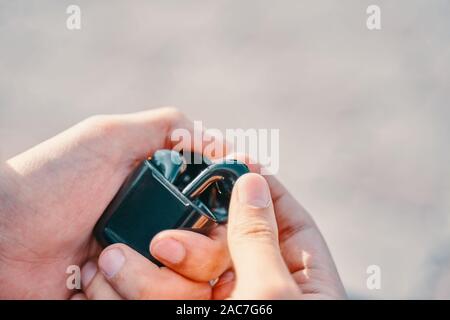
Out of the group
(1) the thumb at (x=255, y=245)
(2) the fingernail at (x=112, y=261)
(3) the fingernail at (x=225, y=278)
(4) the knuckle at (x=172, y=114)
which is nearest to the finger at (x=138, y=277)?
(2) the fingernail at (x=112, y=261)

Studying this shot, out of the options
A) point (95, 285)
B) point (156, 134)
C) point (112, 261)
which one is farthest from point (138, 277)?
point (156, 134)

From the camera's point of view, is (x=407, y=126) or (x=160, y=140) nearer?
(x=160, y=140)

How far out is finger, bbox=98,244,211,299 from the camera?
4.95ft

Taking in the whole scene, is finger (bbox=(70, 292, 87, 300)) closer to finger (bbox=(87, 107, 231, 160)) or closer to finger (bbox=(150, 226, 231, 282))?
finger (bbox=(150, 226, 231, 282))

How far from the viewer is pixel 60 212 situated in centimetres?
166

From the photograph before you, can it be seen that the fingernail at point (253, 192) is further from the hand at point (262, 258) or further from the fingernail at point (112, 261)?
the fingernail at point (112, 261)

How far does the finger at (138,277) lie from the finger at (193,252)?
0.10 ft

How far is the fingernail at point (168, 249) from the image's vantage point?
1.50 metres

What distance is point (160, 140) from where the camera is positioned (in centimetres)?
189

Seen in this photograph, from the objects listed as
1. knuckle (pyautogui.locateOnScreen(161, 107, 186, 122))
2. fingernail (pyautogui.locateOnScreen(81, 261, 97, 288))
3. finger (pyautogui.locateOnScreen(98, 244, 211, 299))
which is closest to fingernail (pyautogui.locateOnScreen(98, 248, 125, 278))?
finger (pyautogui.locateOnScreen(98, 244, 211, 299))
